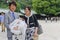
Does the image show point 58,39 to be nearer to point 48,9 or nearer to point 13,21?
point 13,21

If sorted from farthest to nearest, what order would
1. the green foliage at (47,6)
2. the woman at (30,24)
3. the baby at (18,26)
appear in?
the green foliage at (47,6) → the woman at (30,24) → the baby at (18,26)

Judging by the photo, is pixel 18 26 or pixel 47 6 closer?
pixel 18 26

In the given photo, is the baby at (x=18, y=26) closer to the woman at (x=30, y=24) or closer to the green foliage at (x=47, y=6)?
the woman at (x=30, y=24)

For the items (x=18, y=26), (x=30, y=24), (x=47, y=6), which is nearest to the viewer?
(x=18, y=26)

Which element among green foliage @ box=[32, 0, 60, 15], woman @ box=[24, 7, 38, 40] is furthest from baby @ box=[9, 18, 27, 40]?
green foliage @ box=[32, 0, 60, 15]

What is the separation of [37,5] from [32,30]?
63.1 m

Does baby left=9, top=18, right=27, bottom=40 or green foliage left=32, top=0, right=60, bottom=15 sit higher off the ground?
baby left=9, top=18, right=27, bottom=40

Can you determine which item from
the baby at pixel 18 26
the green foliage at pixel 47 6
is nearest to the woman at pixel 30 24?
the baby at pixel 18 26

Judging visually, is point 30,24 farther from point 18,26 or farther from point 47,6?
point 47,6

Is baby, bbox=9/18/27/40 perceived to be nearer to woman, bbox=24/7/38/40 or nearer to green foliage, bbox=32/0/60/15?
woman, bbox=24/7/38/40

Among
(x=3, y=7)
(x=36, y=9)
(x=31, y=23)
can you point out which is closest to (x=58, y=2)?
(x=36, y=9)

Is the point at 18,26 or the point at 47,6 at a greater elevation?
the point at 18,26

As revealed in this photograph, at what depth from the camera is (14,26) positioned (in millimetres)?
5719

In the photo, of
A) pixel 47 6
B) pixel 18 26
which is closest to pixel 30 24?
pixel 18 26
